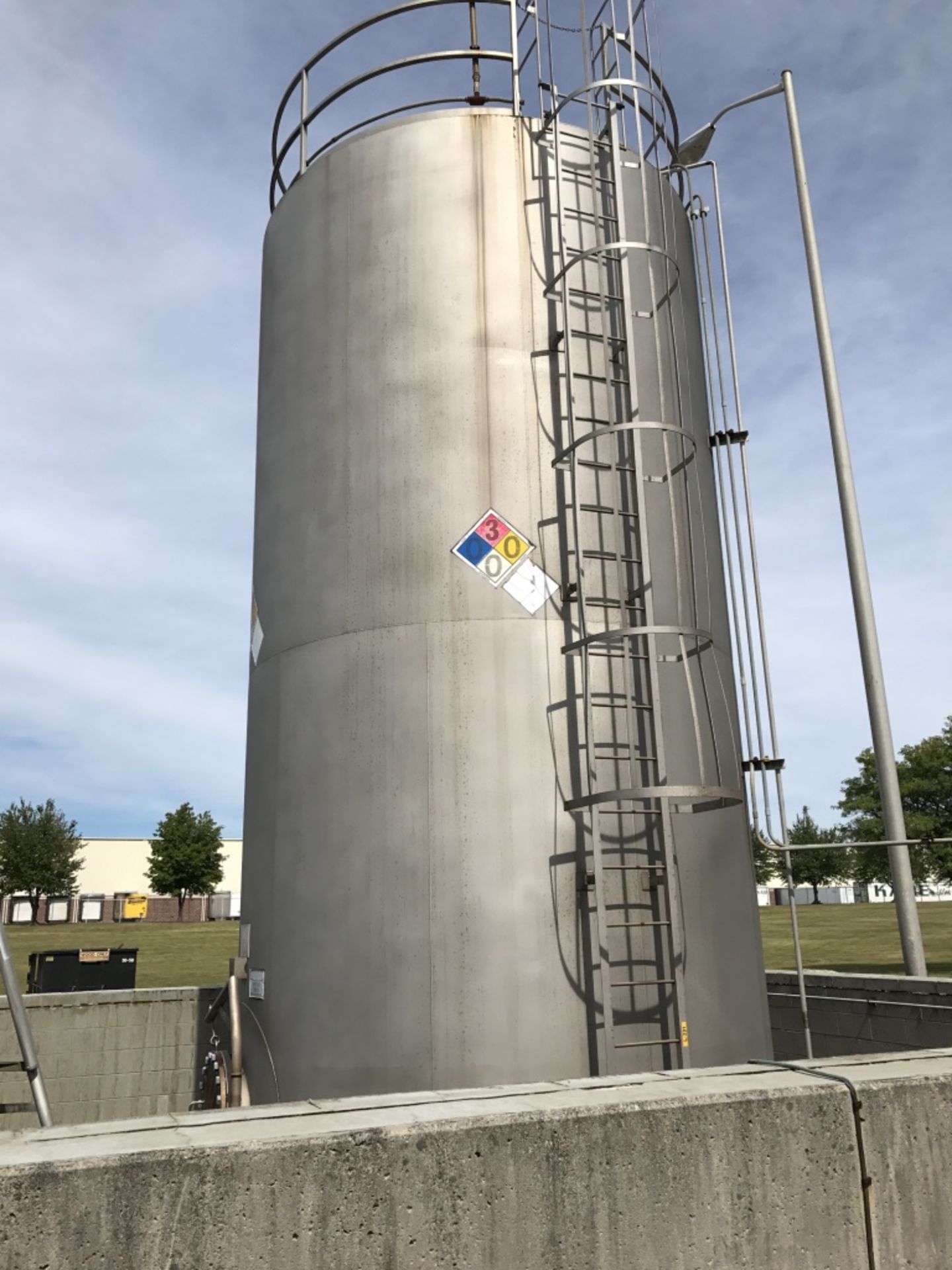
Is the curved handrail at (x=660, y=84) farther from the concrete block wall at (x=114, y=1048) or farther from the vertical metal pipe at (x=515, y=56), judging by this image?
the concrete block wall at (x=114, y=1048)

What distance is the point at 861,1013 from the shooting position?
38.4 ft

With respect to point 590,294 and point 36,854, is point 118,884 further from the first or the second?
point 590,294

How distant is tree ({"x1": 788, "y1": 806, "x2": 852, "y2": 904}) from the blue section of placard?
67074 mm

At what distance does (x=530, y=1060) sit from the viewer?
22.6 feet

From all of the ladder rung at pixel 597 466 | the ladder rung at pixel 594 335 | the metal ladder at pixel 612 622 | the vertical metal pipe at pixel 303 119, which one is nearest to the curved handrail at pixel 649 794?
the metal ladder at pixel 612 622

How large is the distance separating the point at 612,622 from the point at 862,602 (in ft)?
17.6

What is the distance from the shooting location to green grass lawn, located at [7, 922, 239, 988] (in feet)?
88.7

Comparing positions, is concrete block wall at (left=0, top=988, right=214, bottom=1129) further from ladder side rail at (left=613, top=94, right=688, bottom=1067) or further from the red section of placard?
the red section of placard

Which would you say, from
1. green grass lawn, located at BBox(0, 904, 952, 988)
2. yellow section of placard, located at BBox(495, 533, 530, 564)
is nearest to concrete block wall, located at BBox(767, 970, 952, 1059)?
yellow section of placard, located at BBox(495, 533, 530, 564)

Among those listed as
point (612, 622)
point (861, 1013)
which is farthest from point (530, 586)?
point (861, 1013)

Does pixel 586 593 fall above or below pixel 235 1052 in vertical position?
above

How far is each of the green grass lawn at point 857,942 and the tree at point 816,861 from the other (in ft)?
73.2

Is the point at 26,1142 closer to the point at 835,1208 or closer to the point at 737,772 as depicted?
the point at 835,1208

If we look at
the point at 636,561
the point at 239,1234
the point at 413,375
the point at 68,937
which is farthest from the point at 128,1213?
the point at 68,937
